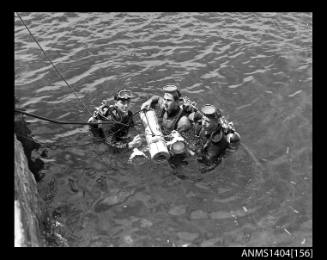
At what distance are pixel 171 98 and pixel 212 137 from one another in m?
1.82

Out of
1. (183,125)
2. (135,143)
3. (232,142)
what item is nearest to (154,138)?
(135,143)

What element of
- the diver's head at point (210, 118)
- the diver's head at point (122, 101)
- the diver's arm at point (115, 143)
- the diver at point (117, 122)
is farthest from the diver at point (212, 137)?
the diver's arm at point (115, 143)

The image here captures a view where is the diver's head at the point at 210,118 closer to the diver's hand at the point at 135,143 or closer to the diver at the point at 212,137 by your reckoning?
the diver at the point at 212,137

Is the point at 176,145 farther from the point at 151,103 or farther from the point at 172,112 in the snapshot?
the point at 151,103

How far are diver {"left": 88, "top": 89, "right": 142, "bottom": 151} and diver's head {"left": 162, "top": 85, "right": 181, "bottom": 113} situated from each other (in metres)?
1.17

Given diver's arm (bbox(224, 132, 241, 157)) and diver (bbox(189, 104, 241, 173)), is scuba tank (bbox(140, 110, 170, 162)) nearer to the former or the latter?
diver (bbox(189, 104, 241, 173))

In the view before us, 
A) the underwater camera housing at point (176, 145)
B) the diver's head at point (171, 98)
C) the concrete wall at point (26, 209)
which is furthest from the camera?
the diver's head at point (171, 98)

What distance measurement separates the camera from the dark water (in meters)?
10.5

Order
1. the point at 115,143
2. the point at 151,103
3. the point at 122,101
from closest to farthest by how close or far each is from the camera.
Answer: the point at 122,101 → the point at 115,143 → the point at 151,103

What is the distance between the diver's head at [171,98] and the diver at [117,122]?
1.17 metres

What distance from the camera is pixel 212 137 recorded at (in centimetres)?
1152

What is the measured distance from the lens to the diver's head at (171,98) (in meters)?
12.0

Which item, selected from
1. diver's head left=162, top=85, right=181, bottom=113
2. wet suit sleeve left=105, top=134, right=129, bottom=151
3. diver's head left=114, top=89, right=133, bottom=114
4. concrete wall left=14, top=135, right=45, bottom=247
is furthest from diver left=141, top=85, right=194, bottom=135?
concrete wall left=14, top=135, right=45, bottom=247

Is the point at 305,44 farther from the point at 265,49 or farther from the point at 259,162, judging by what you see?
the point at 259,162
